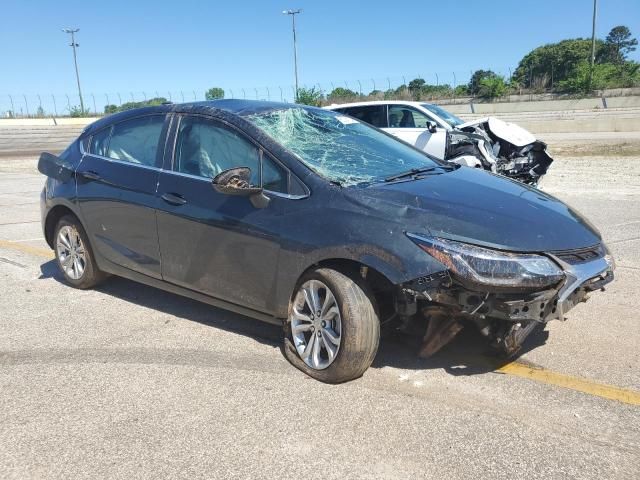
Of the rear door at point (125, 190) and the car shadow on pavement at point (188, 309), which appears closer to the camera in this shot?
the car shadow on pavement at point (188, 309)

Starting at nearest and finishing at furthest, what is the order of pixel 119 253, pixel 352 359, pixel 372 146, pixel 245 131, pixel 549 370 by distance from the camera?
pixel 352 359 → pixel 549 370 → pixel 245 131 → pixel 372 146 → pixel 119 253

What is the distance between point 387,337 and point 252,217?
126cm

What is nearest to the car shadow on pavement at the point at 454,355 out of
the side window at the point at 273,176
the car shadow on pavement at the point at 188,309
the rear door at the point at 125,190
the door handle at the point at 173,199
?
the car shadow on pavement at the point at 188,309

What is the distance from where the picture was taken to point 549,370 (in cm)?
373

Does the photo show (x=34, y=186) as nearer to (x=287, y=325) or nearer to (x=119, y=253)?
(x=119, y=253)

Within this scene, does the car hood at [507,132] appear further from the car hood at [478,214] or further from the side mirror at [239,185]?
the side mirror at [239,185]

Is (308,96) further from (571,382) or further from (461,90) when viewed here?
(571,382)

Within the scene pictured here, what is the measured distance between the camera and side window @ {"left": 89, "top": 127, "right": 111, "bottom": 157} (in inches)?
206

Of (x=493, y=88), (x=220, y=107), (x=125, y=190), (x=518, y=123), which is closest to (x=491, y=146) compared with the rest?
(x=220, y=107)

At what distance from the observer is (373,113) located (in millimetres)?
12648

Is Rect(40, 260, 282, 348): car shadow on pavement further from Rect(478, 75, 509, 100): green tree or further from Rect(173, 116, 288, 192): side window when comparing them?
Rect(478, 75, 509, 100): green tree

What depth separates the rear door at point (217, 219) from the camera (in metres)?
3.88

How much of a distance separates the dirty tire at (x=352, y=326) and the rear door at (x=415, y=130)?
25.9 ft

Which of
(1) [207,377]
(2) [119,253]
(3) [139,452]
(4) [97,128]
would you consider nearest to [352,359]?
(1) [207,377]
